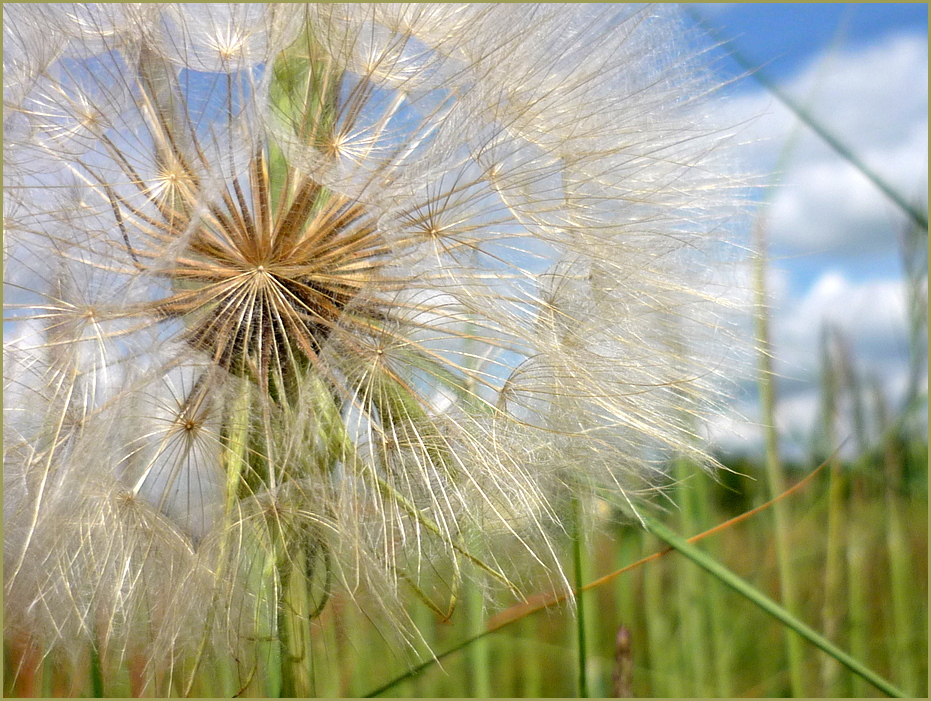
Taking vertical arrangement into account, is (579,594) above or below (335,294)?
below

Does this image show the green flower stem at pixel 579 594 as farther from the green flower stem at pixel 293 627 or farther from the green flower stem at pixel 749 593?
the green flower stem at pixel 293 627

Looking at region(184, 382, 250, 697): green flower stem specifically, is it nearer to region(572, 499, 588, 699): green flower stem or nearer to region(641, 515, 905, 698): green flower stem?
region(572, 499, 588, 699): green flower stem

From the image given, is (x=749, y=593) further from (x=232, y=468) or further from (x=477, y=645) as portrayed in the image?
(x=232, y=468)

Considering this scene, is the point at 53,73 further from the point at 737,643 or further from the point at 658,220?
the point at 737,643

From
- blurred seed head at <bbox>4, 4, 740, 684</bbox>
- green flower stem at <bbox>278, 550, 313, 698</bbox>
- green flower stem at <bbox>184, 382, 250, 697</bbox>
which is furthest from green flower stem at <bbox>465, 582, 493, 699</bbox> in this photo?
green flower stem at <bbox>184, 382, 250, 697</bbox>

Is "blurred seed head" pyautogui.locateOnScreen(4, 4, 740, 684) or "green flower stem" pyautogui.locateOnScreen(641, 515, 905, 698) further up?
"blurred seed head" pyautogui.locateOnScreen(4, 4, 740, 684)

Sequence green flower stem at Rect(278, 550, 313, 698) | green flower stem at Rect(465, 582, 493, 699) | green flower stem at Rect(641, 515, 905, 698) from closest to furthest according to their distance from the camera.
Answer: green flower stem at Rect(641, 515, 905, 698) < green flower stem at Rect(278, 550, 313, 698) < green flower stem at Rect(465, 582, 493, 699)

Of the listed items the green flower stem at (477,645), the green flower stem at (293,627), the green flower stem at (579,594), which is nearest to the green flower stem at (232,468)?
the green flower stem at (293,627)

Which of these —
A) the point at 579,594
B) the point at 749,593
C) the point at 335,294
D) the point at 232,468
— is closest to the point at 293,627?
the point at 232,468

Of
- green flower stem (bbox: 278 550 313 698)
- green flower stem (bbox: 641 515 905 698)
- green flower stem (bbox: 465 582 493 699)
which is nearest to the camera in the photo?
green flower stem (bbox: 641 515 905 698)

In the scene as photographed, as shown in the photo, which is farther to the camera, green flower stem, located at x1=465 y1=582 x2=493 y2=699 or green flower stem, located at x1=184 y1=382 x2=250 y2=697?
green flower stem, located at x1=465 y1=582 x2=493 y2=699
